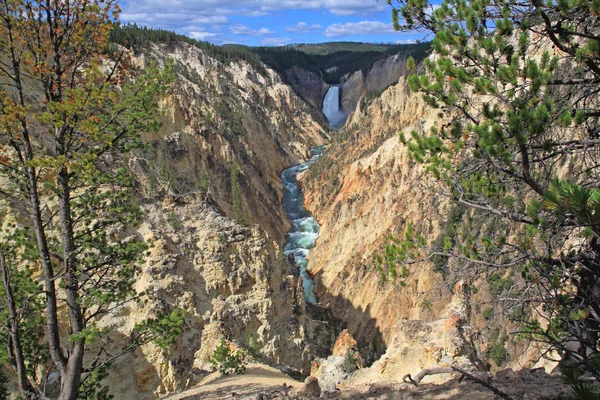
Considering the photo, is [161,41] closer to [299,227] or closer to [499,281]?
[299,227]

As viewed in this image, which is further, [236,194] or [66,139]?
[236,194]

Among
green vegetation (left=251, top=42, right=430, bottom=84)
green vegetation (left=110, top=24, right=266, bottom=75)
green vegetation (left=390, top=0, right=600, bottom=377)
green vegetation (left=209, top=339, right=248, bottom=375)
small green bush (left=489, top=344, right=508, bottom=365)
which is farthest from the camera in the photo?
green vegetation (left=251, top=42, right=430, bottom=84)

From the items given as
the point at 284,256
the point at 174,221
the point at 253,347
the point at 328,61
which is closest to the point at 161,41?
the point at 284,256

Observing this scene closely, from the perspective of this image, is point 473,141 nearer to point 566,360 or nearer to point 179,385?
point 566,360

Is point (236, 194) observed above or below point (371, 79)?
below

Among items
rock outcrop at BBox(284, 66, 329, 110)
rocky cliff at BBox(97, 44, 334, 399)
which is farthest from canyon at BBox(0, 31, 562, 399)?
rock outcrop at BBox(284, 66, 329, 110)

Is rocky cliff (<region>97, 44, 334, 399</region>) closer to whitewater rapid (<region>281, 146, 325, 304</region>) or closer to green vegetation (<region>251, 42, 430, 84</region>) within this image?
whitewater rapid (<region>281, 146, 325, 304</region>)

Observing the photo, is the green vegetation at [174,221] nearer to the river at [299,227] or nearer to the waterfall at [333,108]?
the river at [299,227]

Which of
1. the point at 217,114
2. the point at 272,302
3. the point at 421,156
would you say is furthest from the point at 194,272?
the point at 217,114
